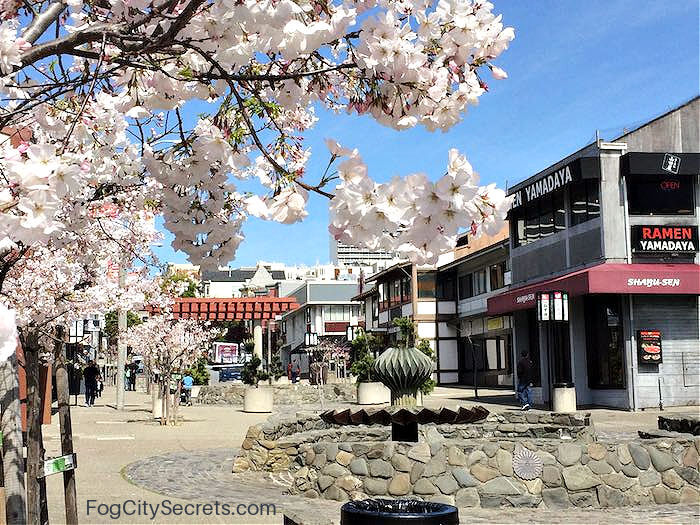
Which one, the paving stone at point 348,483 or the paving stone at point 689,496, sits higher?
the paving stone at point 348,483

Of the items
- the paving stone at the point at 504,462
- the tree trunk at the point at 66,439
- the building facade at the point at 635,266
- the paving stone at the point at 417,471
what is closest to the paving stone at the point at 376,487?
the paving stone at the point at 417,471

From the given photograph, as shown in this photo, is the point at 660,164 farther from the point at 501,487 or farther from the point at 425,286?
the point at 425,286

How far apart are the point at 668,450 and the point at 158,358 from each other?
68.5 ft

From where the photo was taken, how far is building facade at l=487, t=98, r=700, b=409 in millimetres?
26453

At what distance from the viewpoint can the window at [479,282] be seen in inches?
1890

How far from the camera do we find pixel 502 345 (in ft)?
155

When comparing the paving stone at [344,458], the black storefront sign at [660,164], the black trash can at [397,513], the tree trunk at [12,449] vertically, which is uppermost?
the black storefront sign at [660,164]

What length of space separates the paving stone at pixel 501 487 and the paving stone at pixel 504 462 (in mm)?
80

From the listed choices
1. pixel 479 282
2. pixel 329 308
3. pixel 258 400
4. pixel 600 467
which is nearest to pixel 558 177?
pixel 258 400

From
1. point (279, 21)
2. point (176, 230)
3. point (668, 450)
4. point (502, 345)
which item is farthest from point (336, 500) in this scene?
point (502, 345)

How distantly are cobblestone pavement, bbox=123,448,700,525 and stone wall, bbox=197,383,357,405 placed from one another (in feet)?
75.8

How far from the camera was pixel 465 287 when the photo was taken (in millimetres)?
51281

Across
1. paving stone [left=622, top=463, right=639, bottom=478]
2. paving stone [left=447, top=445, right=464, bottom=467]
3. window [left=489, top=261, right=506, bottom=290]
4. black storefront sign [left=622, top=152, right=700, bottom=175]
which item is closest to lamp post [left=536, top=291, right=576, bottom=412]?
black storefront sign [left=622, top=152, right=700, bottom=175]

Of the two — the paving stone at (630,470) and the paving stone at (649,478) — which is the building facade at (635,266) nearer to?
the paving stone at (649,478)
